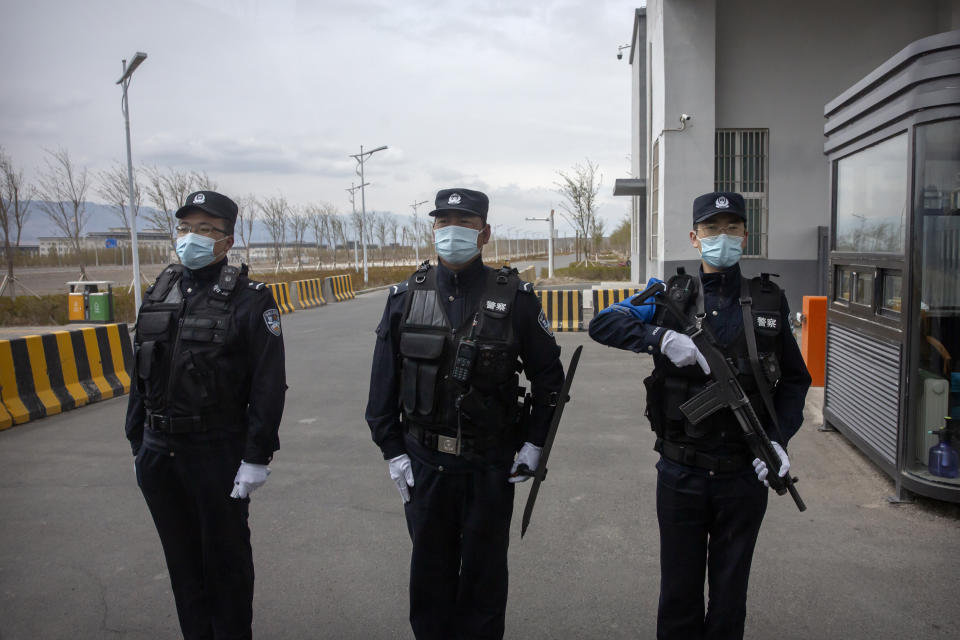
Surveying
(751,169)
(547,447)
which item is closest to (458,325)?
(547,447)

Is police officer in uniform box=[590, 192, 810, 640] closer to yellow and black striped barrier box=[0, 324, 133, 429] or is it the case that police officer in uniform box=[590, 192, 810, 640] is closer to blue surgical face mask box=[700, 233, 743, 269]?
blue surgical face mask box=[700, 233, 743, 269]

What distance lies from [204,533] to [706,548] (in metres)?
2.13

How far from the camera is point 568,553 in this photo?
401 cm

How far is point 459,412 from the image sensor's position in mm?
2670

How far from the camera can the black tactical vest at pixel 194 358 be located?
2820mm

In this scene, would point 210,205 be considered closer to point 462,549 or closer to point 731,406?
point 462,549

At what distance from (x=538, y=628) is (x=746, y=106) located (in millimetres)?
14491

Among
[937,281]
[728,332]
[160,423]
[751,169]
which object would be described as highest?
[751,169]

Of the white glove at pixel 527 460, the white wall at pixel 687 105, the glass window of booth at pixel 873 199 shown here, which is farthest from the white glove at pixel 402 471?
the white wall at pixel 687 105

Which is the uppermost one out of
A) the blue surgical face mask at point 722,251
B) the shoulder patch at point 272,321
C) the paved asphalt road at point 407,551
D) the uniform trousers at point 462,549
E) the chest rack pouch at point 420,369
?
the blue surgical face mask at point 722,251

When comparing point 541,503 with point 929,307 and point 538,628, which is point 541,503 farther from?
point 929,307

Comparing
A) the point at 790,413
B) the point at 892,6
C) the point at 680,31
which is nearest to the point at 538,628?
the point at 790,413

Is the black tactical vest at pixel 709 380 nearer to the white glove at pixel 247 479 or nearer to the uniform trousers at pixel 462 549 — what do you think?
the uniform trousers at pixel 462 549

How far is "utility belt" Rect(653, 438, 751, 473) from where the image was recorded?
8.62 ft
